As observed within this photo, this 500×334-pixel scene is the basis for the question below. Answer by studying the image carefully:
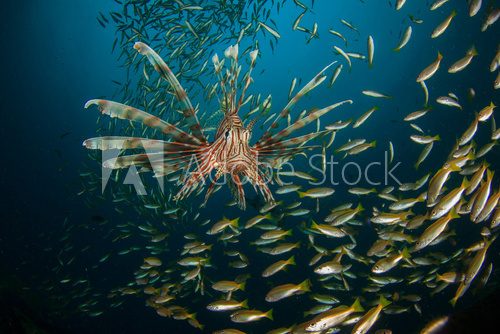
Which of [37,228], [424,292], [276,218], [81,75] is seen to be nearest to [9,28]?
[37,228]

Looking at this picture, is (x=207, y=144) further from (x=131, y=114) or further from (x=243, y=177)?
(x=243, y=177)

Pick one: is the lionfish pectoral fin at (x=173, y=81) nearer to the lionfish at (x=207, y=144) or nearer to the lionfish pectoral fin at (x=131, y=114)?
the lionfish at (x=207, y=144)

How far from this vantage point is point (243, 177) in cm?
494

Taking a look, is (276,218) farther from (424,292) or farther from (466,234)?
(466,234)

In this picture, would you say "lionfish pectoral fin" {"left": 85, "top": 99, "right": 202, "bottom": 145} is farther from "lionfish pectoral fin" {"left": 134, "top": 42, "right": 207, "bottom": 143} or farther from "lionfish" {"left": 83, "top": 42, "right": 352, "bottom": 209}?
"lionfish pectoral fin" {"left": 134, "top": 42, "right": 207, "bottom": 143}

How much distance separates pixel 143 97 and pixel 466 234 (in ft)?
42.0

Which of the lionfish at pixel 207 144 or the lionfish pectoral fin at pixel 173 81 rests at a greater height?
the lionfish pectoral fin at pixel 173 81

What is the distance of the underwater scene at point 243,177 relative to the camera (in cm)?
325

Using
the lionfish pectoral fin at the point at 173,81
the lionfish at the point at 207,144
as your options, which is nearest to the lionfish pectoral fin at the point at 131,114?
the lionfish at the point at 207,144

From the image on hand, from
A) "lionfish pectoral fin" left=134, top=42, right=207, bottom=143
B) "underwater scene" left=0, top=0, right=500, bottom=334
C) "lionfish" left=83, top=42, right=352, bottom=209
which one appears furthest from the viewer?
"underwater scene" left=0, top=0, right=500, bottom=334

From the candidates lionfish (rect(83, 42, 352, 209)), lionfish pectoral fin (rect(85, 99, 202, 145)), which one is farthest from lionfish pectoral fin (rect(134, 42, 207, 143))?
lionfish pectoral fin (rect(85, 99, 202, 145))

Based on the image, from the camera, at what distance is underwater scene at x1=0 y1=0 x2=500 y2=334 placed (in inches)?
128

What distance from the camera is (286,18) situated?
5447 cm

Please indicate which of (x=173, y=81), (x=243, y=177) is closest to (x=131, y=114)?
(x=173, y=81)
